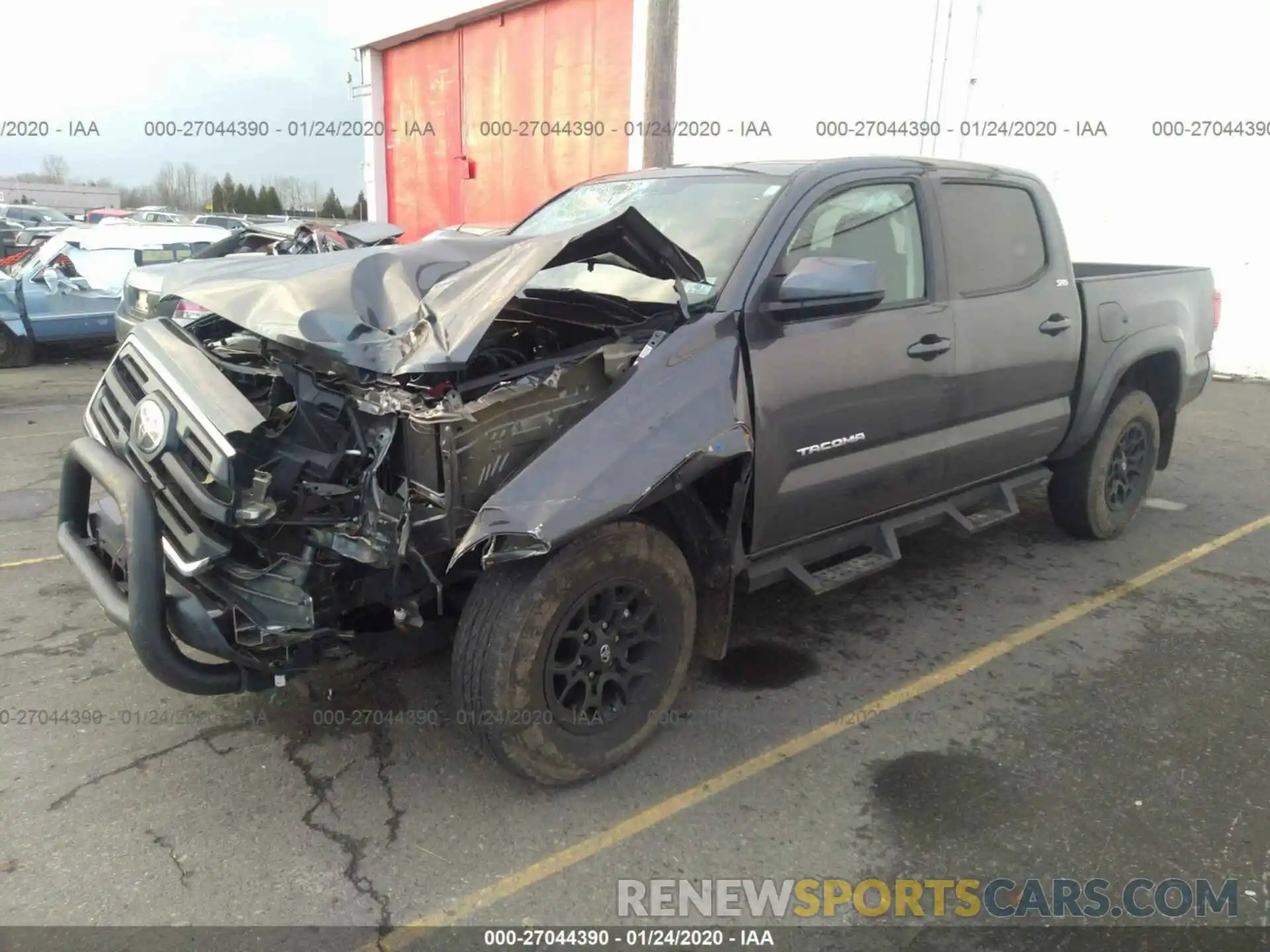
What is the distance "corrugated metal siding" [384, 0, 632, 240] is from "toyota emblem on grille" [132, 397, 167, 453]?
1130 cm

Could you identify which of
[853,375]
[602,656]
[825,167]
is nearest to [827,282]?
[853,375]

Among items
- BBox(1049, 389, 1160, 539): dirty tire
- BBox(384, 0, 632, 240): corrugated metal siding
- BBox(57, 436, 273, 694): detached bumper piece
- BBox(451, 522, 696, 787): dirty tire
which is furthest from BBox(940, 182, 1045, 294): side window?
BBox(384, 0, 632, 240): corrugated metal siding

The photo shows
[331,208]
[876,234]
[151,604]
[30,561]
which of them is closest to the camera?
[151,604]

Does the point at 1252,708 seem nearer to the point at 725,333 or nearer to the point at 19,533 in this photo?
the point at 725,333

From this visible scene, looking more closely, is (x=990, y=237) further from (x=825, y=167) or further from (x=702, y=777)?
(x=702, y=777)

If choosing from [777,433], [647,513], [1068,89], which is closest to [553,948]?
[647,513]

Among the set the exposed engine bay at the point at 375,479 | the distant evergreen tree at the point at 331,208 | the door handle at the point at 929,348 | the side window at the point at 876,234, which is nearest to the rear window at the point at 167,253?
the exposed engine bay at the point at 375,479

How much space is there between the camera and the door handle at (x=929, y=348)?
148 inches

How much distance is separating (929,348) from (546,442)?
1.80m

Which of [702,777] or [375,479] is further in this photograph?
[702,777]

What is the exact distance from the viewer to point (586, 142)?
45.8 feet

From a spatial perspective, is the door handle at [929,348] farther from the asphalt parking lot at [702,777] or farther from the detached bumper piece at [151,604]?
the detached bumper piece at [151,604]

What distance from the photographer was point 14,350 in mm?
11109

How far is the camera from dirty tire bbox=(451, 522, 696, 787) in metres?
2.73
